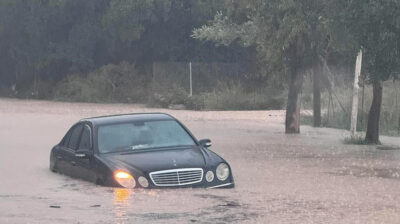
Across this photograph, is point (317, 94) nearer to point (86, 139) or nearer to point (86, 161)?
point (86, 139)

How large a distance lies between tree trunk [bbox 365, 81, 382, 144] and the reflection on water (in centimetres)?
1072

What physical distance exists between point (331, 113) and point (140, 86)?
1909 centimetres

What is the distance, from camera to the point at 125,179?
12.1 metres

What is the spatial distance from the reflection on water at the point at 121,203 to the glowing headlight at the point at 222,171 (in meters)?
1.35

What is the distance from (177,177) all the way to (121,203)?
132 cm

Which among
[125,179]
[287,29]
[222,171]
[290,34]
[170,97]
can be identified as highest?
[287,29]

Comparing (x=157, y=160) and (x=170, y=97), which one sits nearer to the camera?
(x=157, y=160)

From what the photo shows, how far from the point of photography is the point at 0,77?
54625 mm

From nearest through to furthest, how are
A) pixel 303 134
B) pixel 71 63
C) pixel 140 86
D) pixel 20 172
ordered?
pixel 20 172 → pixel 303 134 → pixel 140 86 → pixel 71 63

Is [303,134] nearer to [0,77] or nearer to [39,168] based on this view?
[39,168]

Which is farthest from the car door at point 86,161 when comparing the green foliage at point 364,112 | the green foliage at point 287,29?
the green foliage at point 364,112

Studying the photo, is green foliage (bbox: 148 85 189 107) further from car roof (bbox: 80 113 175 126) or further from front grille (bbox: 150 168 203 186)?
front grille (bbox: 150 168 203 186)

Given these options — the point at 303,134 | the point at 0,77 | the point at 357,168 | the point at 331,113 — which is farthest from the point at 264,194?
the point at 0,77

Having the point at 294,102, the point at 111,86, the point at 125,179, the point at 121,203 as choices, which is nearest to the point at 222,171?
the point at 125,179
